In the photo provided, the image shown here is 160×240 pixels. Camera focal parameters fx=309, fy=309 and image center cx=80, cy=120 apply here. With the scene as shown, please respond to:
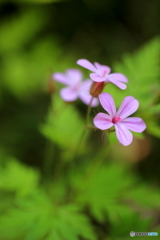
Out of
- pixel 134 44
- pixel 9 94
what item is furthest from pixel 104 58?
A: pixel 9 94

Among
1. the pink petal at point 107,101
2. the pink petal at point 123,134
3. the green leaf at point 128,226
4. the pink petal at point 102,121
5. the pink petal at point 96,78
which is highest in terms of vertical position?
the pink petal at point 96,78

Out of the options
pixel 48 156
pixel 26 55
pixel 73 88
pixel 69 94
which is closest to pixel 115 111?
pixel 69 94

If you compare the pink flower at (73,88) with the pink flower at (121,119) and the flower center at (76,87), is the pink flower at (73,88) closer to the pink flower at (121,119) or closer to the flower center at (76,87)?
the flower center at (76,87)

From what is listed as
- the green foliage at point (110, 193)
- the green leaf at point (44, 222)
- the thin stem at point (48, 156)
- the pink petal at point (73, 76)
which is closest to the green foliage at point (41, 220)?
the green leaf at point (44, 222)

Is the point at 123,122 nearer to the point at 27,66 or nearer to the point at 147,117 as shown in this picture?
the point at 147,117

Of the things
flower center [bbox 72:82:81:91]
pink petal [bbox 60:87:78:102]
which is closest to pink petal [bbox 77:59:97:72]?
pink petal [bbox 60:87:78:102]
